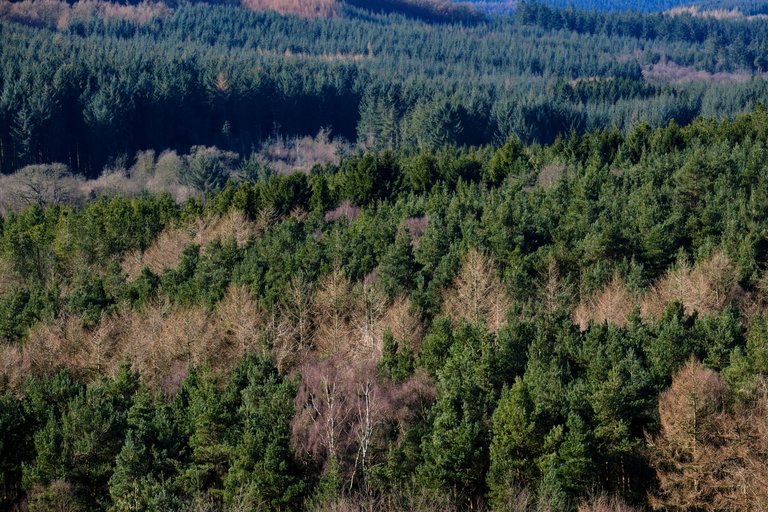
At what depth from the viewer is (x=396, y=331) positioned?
47656mm

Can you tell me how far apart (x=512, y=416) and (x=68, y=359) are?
25891 mm

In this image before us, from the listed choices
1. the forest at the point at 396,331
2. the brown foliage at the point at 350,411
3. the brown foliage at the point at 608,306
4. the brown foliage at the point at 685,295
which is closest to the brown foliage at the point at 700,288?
the brown foliage at the point at 685,295

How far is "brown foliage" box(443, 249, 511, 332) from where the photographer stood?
49.2m

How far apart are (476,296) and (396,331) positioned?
500cm

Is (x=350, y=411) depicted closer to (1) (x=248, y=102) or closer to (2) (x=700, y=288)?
(2) (x=700, y=288)

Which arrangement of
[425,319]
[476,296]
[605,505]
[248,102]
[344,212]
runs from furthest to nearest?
[248,102] < [344,212] < [425,319] < [476,296] < [605,505]

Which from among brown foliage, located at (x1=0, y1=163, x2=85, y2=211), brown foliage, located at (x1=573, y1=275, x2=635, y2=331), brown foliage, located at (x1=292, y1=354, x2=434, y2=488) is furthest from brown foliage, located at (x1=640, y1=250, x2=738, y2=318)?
brown foliage, located at (x1=0, y1=163, x2=85, y2=211)

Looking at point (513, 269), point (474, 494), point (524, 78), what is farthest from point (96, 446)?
point (524, 78)

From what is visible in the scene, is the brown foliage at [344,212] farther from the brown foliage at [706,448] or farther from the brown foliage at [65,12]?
the brown foliage at [65,12]

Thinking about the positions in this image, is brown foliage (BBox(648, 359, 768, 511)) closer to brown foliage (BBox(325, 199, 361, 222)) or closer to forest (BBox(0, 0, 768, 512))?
forest (BBox(0, 0, 768, 512))

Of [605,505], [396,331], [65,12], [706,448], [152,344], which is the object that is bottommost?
[152,344]

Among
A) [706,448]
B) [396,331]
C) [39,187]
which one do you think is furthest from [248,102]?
[706,448]

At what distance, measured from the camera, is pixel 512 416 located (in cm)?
3328

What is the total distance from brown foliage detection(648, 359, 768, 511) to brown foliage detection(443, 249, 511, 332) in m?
15.2
